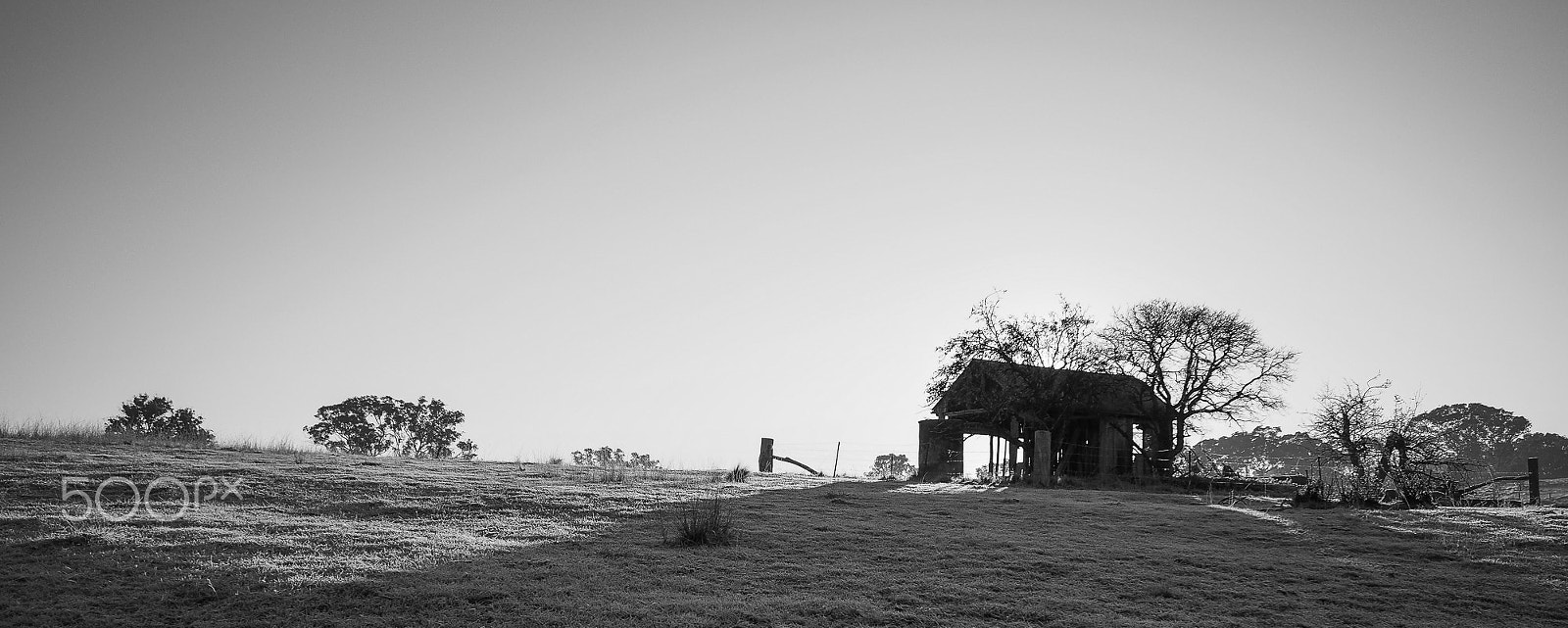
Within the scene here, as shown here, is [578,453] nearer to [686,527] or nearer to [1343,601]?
[686,527]

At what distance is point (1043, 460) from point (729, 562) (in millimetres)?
17429

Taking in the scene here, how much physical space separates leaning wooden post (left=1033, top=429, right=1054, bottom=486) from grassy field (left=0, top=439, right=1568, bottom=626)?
9.59 m

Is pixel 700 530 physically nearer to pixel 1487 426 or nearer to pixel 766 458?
pixel 766 458

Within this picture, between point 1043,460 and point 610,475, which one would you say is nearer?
point 610,475

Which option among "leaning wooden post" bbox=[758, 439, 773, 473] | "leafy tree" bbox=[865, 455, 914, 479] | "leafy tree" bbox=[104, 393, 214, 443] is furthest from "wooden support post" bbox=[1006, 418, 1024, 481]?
"leafy tree" bbox=[104, 393, 214, 443]

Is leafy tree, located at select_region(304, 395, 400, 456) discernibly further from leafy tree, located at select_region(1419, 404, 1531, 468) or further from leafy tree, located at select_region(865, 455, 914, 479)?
leafy tree, located at select_region(1419, 404, 1531, 468)

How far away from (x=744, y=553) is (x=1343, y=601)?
6.21 m

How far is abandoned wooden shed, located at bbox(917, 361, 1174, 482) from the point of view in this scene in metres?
31.3

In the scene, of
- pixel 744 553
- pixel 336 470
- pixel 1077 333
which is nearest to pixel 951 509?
pixel 744 553

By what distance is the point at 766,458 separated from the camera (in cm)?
2711

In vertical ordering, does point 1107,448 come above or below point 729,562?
above

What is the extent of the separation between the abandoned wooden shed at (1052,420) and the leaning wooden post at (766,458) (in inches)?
263

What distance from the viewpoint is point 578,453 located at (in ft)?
90.0

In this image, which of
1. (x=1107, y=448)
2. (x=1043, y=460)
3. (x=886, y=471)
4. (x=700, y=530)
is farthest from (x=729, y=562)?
(x=1107, y=448)
